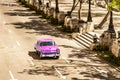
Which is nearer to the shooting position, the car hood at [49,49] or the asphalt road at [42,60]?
the asphalt road at [42,60]

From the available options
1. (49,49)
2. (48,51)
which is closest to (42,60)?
(48,51)

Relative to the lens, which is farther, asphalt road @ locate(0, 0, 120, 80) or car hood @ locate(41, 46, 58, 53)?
car hood @ locate(41, 46, 58, 53)

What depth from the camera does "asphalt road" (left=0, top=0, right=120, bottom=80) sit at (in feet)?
104

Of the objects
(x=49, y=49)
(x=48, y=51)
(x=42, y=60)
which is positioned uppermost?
(x=49, y=49)

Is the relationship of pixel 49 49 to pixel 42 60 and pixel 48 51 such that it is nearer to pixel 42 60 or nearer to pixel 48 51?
pixel 48 51

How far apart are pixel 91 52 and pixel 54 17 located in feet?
70.4

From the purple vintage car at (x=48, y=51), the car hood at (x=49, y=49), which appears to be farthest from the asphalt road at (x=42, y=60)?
the car hood at (x=49, y=49)

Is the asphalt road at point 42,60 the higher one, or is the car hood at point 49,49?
the car hood at point 49,49

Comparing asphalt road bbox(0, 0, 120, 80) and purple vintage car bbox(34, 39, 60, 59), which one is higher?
purple vintage car bbox(34, 39, 60, 59)

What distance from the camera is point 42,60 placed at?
37.3 metres

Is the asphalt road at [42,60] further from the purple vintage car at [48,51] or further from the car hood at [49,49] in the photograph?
the car hood at [49,49]

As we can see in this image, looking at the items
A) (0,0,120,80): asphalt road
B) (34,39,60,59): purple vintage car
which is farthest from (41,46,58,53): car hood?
(0,0,120,80): asphalt road

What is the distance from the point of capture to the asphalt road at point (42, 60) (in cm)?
3184

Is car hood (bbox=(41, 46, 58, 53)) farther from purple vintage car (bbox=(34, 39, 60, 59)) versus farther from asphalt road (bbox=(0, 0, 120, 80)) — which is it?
asphalt road (bbox=(0, 0, 120, 80))
